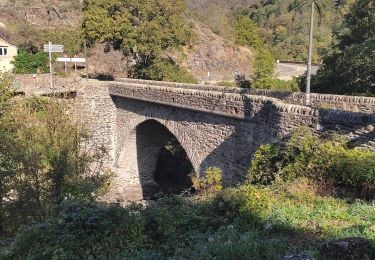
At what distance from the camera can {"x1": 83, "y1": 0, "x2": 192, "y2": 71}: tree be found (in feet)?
80.5

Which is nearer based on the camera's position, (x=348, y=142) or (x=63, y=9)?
(x=348, y=142)

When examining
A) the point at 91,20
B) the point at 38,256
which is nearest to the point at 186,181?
the point at 91,20

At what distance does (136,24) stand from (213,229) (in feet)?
68.3

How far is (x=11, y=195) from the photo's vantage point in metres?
11.2

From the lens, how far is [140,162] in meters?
22.2

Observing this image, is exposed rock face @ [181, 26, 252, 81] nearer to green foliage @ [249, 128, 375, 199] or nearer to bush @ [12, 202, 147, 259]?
green foliage @ [249, 128, 375, 199]

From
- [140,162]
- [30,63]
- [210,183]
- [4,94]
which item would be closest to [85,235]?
[210,183]

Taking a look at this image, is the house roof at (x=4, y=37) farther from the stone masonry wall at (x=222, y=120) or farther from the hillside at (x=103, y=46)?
the stone masonry wall at (x=222, y=120)

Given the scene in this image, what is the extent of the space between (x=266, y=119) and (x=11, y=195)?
742cm

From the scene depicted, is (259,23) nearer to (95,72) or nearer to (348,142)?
(95,72)

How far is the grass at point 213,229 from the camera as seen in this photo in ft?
17.6

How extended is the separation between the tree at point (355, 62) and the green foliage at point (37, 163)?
509 inches

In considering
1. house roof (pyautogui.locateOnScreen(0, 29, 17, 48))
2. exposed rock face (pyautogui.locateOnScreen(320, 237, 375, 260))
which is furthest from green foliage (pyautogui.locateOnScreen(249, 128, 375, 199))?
house roof (pyautogui.locateOnScreen(0, 29, 17, 48))

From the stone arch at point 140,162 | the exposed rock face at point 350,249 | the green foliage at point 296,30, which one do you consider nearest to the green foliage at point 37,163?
the exposed rock face at point 350,249
